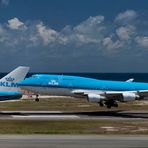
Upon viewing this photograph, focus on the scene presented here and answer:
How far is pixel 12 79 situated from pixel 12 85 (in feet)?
4.09

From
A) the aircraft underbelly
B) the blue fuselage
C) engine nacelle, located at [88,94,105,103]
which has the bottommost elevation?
engine nacelle, located at [88,94,105,103]

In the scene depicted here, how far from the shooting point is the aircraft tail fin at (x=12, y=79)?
54.9 meters

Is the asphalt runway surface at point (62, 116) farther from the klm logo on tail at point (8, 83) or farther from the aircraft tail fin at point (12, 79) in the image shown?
the klm logo on tail at point (8, 83)

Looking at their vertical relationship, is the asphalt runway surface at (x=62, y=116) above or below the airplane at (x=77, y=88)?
below

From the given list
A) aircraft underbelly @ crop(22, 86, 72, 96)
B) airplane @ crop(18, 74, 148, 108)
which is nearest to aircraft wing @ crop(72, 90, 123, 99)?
airplane @ crop(18, 74, 148, 108)

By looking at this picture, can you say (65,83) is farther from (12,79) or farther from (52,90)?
(12,79)

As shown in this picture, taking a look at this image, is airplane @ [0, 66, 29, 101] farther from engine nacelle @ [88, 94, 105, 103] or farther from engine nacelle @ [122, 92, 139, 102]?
engine nacelle @ [122, 92, 139, 102]

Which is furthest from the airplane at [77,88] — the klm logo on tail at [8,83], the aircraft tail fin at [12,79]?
the klm logo on tail at [8,83]
